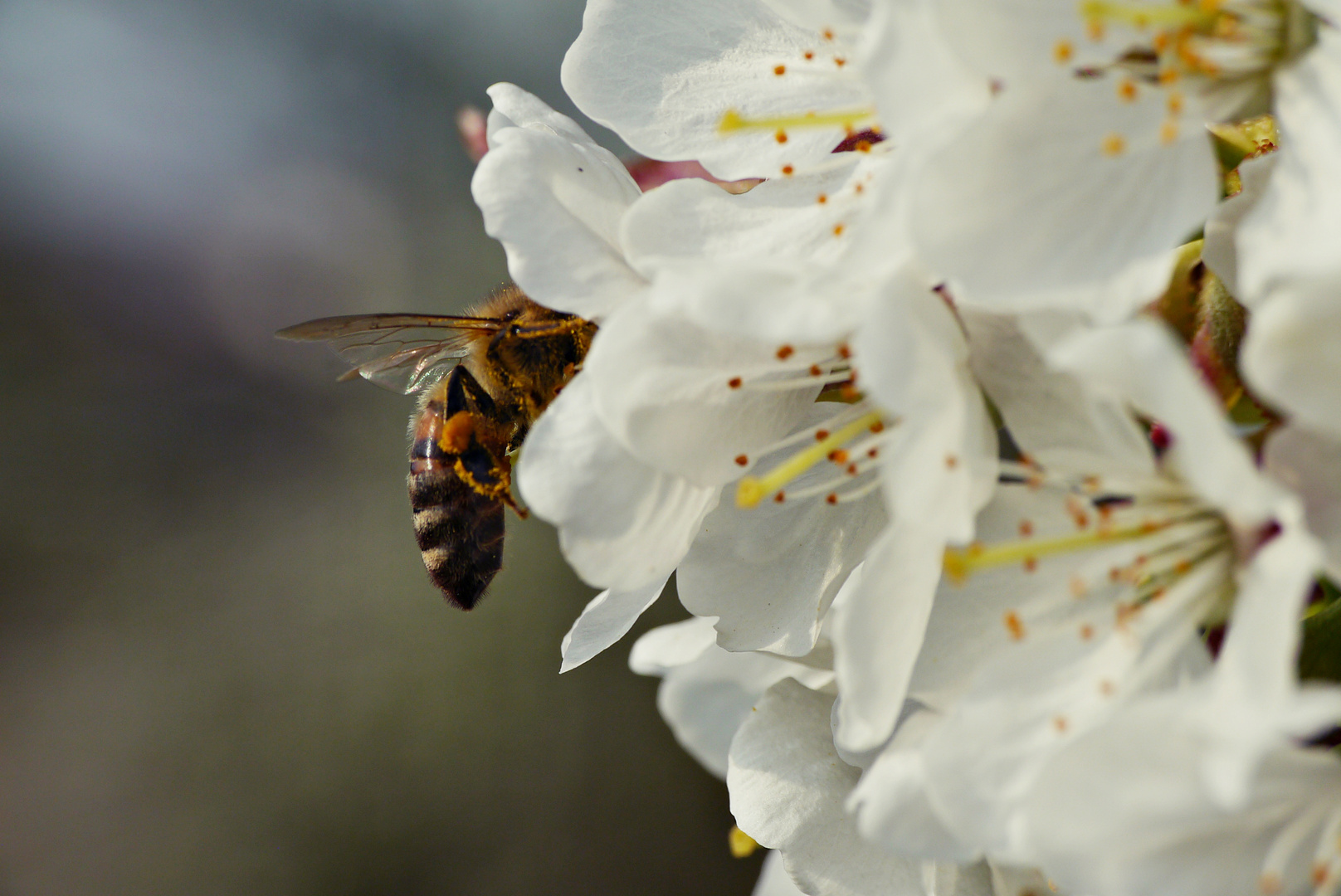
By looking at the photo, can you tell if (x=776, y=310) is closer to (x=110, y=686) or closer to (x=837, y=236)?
(x=837, y=236)

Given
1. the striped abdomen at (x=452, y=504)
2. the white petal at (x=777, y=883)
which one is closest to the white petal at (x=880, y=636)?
the striped abdomen at (x=452, y=504)

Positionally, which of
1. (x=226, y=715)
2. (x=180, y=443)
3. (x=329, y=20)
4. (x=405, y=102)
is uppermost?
(x=329, y=20)

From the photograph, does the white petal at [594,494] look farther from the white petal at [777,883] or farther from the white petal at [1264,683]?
the white petal at [777,883]

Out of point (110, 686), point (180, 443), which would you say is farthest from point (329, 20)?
point (110, 686)

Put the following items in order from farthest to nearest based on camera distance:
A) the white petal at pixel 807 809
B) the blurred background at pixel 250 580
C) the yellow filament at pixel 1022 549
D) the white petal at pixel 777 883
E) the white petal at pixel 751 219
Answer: the blurred background at pixel 250 580
the white petal at pixel 777 883
the white petal at pixel 807 809
the white petal at pixel 751 219
the yellow filament at pixel 1022 549

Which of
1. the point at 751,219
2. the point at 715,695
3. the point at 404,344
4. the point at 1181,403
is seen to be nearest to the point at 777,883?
the point at 715,695

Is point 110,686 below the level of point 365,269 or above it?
below

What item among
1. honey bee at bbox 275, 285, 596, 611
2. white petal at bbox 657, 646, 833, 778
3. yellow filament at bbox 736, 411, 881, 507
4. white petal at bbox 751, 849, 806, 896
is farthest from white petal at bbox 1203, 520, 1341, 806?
white petal at bbox 751, 849, 806, 896

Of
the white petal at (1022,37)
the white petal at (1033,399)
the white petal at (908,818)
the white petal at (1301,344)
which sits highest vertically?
the white petal at (1022,37)
